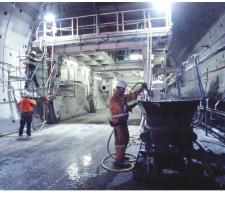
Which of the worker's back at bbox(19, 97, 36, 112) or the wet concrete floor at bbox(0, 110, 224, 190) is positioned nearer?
the wet concrete floor at bbox(0, 110, 224, 190)

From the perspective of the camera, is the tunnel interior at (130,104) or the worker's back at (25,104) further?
the worker's back at (25,104)

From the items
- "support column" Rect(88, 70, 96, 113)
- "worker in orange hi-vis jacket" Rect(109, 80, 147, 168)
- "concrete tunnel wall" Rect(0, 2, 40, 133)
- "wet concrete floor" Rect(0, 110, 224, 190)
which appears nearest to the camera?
"wet concrete floor" Rect(0, 110, 224, 190)

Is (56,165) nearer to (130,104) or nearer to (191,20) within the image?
(130,104)

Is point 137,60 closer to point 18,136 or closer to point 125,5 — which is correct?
point 125,5

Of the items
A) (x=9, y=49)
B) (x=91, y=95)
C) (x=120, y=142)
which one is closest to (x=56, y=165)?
(x=120, y=142)

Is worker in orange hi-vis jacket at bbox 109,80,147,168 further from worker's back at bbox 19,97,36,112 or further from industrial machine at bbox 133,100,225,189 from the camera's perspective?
worker's back at bbox 19,97,36,112

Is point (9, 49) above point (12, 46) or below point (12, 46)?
below

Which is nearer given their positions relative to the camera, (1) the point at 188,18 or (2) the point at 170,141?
(2) the point at 170,141

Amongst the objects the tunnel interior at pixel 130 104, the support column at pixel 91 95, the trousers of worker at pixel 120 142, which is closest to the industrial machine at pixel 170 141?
the tunnel interior at pixel 130 104

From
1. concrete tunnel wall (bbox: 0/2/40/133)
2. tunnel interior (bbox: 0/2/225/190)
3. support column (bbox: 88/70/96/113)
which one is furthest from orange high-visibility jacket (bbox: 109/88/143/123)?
support column (bbox: 88/70/96/113)

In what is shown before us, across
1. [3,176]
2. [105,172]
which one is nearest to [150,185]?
[105,172]

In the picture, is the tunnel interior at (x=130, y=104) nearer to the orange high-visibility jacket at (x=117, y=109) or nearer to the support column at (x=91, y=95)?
the orange high-visibility jacket at (x=117, y=109)

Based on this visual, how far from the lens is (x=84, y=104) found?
55.3ft

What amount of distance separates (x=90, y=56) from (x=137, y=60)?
152 inches
